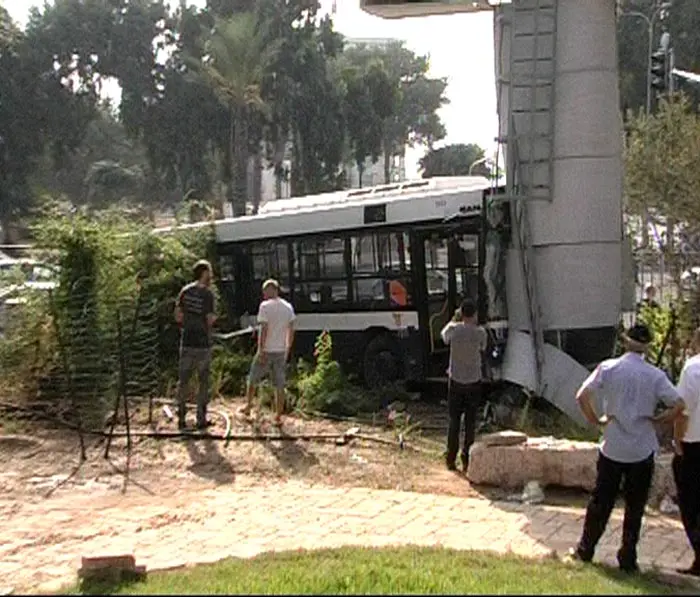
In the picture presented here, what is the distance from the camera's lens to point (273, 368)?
45.1 ft

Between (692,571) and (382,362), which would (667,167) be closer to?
(382,362)

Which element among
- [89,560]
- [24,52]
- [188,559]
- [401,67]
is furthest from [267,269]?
[401,67]

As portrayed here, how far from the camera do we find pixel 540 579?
6.35 m

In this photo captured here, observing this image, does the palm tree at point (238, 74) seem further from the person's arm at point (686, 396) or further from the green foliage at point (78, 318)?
the person's arm at point (686, 396)

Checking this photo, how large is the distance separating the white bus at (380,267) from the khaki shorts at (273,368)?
318 centimetres

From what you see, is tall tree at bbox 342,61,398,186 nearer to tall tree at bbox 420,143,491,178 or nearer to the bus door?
tall tree at bbox 420,143,491,178

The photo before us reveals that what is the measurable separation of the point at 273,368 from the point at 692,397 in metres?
6.70

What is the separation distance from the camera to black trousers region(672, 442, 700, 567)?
7902 millimetres

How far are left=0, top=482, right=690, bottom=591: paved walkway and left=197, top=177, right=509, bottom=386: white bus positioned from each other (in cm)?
582

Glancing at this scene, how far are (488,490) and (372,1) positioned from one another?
8144mm

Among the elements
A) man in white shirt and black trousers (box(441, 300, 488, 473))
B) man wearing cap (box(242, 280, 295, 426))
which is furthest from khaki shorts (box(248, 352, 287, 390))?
man in white shirt and black trousers (box(441, 300, 488, 473))

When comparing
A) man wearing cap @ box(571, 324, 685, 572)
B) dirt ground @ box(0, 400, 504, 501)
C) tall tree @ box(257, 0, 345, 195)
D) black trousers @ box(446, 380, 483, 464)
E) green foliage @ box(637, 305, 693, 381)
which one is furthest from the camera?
tall tree @ box(257, 0, 345, 195)

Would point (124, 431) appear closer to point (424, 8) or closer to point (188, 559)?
point (188, 559)

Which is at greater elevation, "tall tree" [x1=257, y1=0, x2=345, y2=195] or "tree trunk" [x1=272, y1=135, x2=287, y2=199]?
Result: "tall tree" [x1=257, y1=0, x2=345, y2=195]
